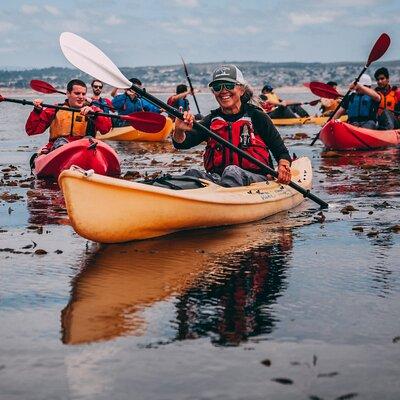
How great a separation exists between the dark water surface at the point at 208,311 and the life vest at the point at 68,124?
3972 mm

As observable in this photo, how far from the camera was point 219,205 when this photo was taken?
8.09m

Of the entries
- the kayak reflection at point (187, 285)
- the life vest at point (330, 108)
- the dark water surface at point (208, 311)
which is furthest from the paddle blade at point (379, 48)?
the life vest at point (330, 108)

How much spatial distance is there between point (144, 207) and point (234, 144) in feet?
6.42

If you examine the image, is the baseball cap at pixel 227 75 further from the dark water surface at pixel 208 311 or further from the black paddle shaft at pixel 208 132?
the dark water surface at pixel 208 311

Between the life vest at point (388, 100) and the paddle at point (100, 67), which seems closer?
the paddle at point (100, 67)

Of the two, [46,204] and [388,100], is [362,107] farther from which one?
[46,204]

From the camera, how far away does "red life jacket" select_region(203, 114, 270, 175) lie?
349 inches

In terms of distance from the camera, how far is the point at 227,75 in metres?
8.48

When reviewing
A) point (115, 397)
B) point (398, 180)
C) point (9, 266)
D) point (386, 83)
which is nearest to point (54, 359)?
point (115, 397)

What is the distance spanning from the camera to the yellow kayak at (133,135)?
944 inches

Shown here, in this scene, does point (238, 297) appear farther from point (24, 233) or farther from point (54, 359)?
point (24, 233)

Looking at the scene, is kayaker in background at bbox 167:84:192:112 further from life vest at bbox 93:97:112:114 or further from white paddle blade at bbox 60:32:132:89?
white paddle blade at bbox 60:32:132:89

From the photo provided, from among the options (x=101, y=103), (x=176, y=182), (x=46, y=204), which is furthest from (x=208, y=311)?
(x=101, y=103)

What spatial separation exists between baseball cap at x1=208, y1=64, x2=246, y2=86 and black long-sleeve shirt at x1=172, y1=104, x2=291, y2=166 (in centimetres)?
42
